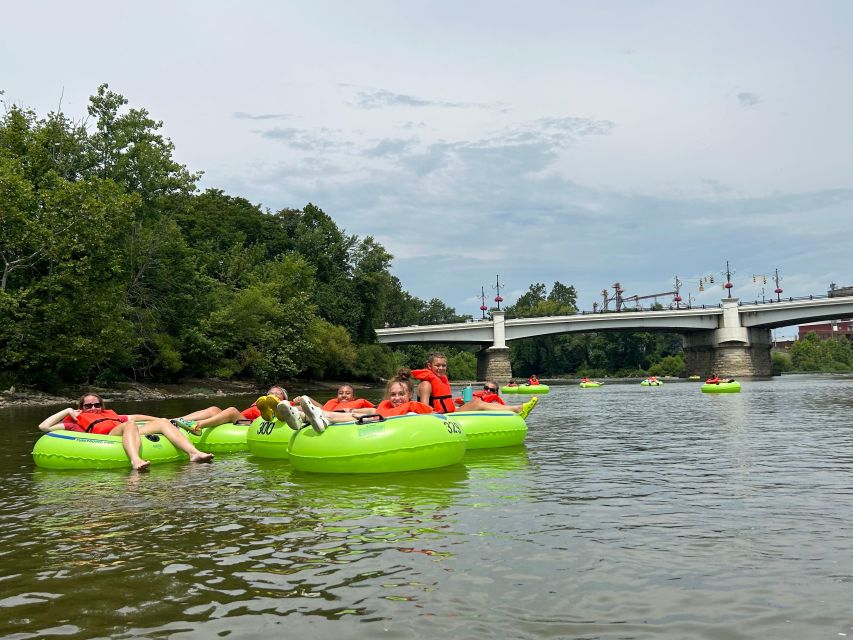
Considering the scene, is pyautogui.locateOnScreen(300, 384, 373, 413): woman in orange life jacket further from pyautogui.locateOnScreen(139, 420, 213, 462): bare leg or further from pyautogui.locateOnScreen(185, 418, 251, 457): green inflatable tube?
pyautogui.locateOnScreen(139, 420, 213, 462): bare leg

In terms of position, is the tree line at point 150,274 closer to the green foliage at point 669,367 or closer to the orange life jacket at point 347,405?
the orange life jacket at point 347,405

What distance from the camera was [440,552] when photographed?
5809 mm

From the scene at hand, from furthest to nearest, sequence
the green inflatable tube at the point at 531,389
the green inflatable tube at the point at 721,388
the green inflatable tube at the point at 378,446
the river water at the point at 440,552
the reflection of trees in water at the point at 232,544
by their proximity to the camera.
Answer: the green inflatable tube at the point at 531,389 < the green inflatable tube at the point at 721,388 < the green inflatable tube at the point at 378,446 < the reflection of trees in water at the point at 232,544 < the river water at the point at 440,552

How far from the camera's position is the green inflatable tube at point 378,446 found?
984cm

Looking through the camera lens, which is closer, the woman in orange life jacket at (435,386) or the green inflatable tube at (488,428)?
the woman in orange life jacket at (435,386)

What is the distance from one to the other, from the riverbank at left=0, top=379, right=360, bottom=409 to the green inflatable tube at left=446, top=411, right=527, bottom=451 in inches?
955

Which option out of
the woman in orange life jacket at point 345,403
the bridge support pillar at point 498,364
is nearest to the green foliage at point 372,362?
the bridge support pillar at point 498,364

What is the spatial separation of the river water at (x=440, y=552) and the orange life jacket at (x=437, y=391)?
2.10 m

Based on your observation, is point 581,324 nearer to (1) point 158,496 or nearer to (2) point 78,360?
(2) point 78,360

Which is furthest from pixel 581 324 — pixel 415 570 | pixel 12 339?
pixel 415 570

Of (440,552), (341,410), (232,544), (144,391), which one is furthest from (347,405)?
(144,391)

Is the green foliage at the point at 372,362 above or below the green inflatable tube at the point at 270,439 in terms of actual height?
above

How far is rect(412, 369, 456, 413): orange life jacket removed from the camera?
12438mm

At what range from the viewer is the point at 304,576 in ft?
17.3
